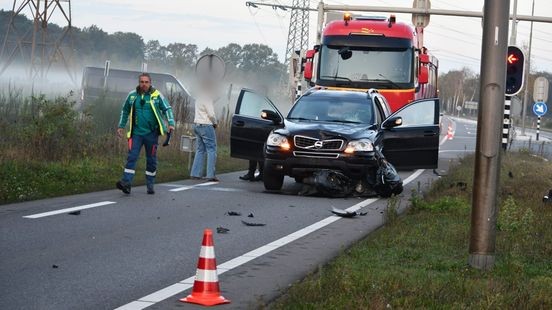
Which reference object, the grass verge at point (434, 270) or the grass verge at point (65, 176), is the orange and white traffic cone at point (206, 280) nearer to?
the grass verge at point (434, 270)

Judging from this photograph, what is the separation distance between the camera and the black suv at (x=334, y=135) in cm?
1705

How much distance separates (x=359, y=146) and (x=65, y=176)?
15.4 feet

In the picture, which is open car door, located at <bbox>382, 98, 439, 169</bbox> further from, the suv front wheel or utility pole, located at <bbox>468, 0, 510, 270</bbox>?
utility pole, located at <bbox>468, 0, 510, 270</bbox>

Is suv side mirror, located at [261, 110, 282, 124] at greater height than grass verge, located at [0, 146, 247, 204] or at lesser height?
greater

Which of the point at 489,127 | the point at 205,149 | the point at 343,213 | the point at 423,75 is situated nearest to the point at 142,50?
the point at 423,75

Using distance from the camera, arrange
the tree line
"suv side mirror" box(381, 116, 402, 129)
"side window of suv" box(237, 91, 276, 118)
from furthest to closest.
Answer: the tree line, "side window of suv" box(237, 91, 276, 118), "suv side mirror" box(381, 116, 402, 129)

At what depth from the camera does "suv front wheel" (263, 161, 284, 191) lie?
17438mm

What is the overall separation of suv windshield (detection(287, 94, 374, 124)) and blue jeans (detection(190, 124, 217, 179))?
1.66m

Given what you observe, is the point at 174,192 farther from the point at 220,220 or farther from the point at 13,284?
the point at 13,284

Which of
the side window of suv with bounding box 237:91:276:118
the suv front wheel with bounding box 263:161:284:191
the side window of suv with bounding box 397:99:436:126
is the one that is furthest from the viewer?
the side window of suv with bounding box 237:91:276:118

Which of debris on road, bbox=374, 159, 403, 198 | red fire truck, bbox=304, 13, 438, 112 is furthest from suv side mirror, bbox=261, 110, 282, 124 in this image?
red fire truck, bbox=304, 13, 438, 112

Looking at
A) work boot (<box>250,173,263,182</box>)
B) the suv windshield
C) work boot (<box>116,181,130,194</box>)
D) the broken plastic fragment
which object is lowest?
the broken plastic fragment

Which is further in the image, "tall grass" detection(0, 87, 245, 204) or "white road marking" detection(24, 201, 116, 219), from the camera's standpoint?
"tall grass" detection(0, 87, 245, 204)

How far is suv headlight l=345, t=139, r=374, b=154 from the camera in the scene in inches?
669
